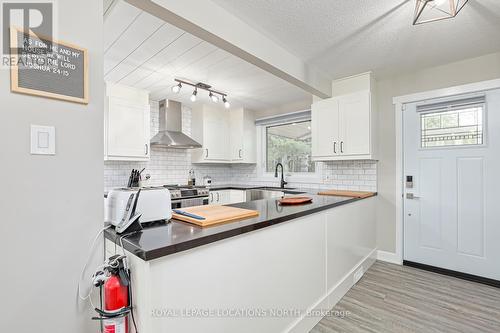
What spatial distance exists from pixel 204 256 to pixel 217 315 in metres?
0.32

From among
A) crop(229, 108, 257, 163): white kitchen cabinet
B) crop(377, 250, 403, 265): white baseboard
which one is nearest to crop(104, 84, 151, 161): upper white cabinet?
crop(229, 108, 257, 163): white kitchen cabinet

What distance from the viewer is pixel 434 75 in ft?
9.25

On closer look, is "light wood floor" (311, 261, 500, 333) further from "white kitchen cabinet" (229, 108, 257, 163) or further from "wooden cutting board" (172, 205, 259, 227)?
"white kitchen cabinet" (229, 108, 257, 163)

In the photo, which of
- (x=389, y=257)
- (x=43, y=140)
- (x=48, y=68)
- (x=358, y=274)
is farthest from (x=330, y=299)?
(x=48, y=68)

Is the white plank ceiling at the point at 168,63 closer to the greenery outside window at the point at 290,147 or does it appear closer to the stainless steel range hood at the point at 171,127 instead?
the stainless steel range hood at the point at 171,127

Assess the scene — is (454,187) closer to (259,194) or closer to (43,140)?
(259,194)

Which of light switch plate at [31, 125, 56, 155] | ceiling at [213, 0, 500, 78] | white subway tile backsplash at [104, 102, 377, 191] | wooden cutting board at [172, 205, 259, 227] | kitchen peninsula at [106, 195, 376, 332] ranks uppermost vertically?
ceiling at [213, 0, 500, 78]

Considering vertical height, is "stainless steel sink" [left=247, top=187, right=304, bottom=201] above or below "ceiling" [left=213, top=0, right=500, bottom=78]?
below

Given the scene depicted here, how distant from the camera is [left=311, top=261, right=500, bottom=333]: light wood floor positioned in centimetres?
185

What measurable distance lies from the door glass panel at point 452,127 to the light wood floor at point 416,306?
1487 mm

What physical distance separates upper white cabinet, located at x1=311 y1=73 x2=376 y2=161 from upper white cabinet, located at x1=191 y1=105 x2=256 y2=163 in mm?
1460

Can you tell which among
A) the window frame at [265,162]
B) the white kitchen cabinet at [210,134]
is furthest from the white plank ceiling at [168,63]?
the window frame at [265,162]

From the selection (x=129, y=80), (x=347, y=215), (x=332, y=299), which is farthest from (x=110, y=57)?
(x=332, y=299)

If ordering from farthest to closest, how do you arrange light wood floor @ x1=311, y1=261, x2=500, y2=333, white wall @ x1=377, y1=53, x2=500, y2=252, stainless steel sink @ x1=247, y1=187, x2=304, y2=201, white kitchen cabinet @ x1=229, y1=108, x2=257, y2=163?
1. white kitchen cabinet @ x1=229, y1=108, x2=257, y2=163
2. stainless steel sink @ x1=247, y1=187, x2=304, y2=201
3. white wall @ x1=377, y1=53, x2=500, y2=252
4. light wood floor @ x1=311, y1=261, x2=500, y2=333
